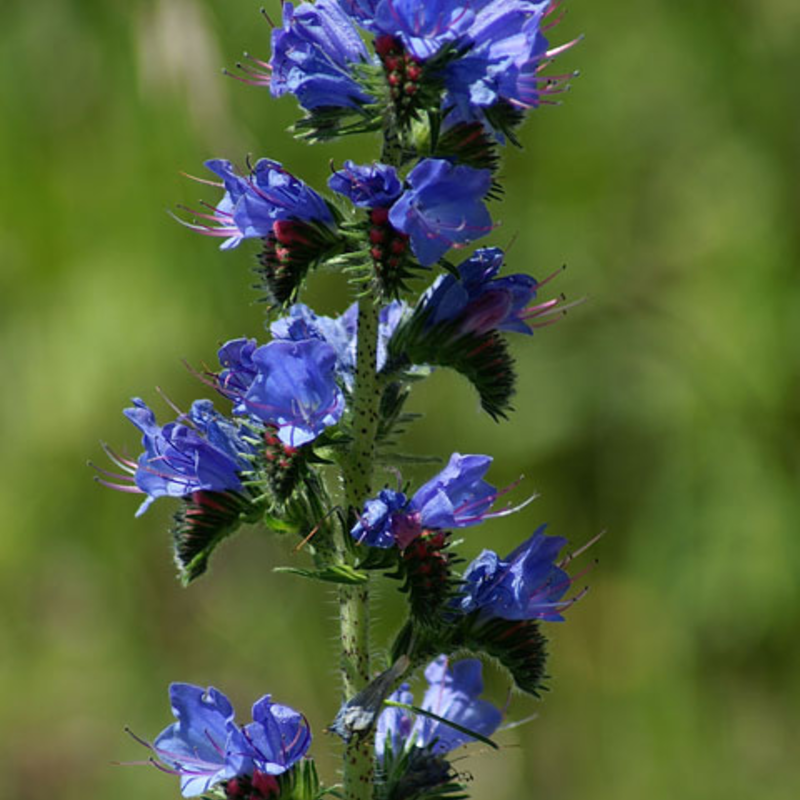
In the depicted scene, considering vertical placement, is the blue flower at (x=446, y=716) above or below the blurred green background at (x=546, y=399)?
below

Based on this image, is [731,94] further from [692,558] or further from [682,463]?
[692,558]

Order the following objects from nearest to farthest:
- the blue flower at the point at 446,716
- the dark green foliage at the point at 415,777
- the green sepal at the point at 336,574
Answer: the green sepal at the point at 336,574
the dark green foliage at the point at 415,777
the blue flower at the point at 446,716

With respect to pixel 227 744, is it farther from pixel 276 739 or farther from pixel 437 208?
pixel 437 208

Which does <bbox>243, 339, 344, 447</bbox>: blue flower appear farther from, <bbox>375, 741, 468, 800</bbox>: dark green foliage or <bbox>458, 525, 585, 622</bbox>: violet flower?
<bbox>375, 741, 468, 800</bbox>: dark green foliage

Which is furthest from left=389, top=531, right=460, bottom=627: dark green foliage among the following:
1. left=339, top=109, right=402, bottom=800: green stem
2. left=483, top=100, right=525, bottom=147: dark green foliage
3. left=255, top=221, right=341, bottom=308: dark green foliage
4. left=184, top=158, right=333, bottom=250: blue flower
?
left=483, top=100, right=525, bottom=147: dark green foliage

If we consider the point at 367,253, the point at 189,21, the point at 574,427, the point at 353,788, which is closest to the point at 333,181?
the point at 367,253

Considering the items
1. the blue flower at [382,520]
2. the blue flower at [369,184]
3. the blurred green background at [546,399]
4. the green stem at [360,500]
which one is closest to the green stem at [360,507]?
the green stem at [360,500]

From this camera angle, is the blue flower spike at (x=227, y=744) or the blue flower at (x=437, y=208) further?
the blue flower spike at (x=227, y=744)

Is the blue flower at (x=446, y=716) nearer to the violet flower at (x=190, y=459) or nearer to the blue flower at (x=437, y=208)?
the violet flower at (x=190, y=459)
